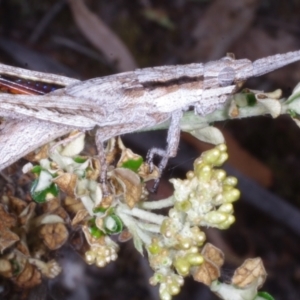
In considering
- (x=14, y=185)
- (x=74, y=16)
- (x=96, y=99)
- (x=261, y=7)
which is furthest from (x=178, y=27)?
(x=14, y=185)

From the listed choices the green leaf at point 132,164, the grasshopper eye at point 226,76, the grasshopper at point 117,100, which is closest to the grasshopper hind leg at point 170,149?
the grasshopper at point 117,100

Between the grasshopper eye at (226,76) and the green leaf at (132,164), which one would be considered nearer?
the green leaf at (132,164)

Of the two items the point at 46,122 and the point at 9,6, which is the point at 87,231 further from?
the point at 9,6

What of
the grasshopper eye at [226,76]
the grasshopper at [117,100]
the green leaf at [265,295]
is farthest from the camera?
the grasshopper eye at [226,76]

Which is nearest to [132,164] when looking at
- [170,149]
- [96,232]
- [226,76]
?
[96,232]

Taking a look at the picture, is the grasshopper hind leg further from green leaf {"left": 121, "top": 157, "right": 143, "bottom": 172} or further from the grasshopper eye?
green leaf {"left": 121, "top": 157, "right": 143, "bottom": 172}

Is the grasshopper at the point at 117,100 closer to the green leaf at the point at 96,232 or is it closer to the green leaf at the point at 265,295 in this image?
the green leaf at the point at 96,232
